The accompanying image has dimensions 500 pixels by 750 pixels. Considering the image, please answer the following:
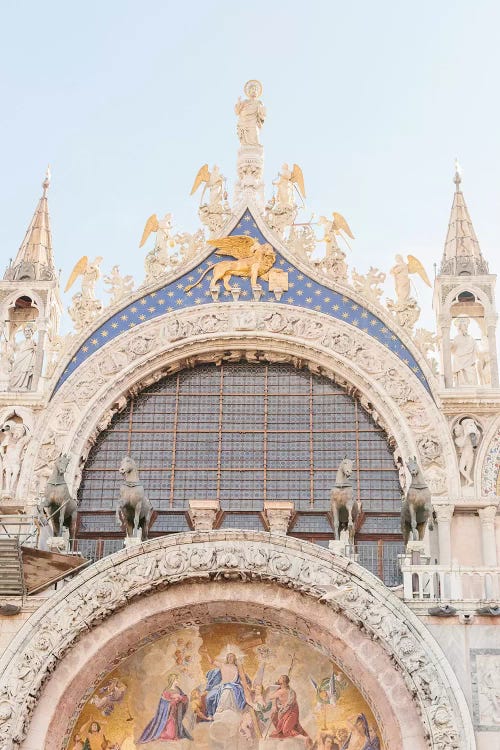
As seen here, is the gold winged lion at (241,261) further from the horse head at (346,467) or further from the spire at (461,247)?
the horse head at (346,467)

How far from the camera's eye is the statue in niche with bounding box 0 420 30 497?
929 inches

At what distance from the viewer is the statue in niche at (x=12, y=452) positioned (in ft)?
77.4

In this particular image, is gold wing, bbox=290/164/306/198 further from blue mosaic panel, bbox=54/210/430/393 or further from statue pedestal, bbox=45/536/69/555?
statue pedestal, bbox=45/536/69/555

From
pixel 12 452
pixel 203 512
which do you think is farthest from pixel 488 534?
pixel 12 452

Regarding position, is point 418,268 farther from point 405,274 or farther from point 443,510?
point 443,510

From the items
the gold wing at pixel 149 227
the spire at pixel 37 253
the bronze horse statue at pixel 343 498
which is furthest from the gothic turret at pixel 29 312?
the bronze horse statue at pixel 343 498

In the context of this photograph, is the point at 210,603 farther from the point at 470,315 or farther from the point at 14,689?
the point at 470,315

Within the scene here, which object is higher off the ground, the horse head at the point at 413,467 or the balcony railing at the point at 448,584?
the horse head at the point at 413,467

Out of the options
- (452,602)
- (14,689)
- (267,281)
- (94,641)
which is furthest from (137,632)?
(267,281)

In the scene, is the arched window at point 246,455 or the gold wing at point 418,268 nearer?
the arched window at point 246,455

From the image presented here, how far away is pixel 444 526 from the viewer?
2283cm

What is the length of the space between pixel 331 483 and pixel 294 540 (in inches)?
153

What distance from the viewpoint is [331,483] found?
79.0ft

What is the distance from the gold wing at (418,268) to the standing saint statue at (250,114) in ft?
15.0
